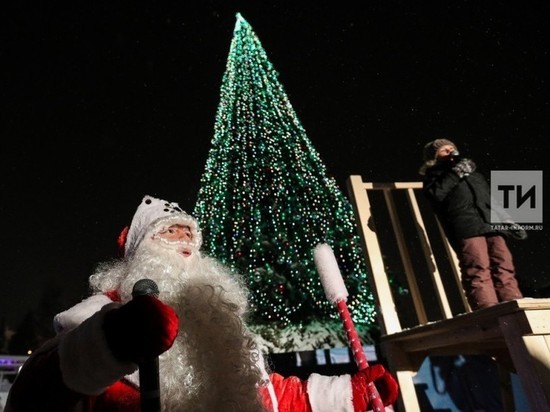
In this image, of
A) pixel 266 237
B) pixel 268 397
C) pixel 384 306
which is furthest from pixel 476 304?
pixel 266 237

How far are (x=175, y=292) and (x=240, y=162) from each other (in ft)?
15.2

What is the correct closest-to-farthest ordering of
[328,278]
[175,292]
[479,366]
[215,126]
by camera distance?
[175,292] → [328,278] → [479,366] → [215,126]

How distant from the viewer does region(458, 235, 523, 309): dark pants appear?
2.24 metres

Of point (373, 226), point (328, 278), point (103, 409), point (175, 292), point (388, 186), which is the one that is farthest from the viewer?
point (388, 186)

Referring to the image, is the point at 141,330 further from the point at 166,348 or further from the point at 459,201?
the point at 459,201

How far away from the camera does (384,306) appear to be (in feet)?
6.34

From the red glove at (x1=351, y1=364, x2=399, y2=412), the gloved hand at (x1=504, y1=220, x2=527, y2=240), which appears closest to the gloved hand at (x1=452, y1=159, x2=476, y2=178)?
the gloved hand at (x1=504, y1=220, x2=527, y2=240)

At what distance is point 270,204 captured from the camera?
6004mm

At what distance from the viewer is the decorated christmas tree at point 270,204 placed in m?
5.64

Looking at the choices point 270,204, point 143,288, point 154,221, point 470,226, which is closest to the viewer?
point 143,288

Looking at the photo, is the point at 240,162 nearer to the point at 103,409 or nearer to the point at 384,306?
the point at 384,306

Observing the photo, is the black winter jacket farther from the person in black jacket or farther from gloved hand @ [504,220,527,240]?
gloved hand @ [504,220,527,240]

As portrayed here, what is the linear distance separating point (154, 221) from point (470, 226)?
189 cm

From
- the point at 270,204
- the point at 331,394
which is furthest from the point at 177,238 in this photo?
the point at 270,204
